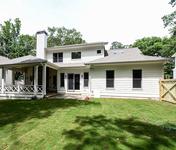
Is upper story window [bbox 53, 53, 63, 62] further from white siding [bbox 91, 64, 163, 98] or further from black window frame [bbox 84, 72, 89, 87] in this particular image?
white siding [bbox 91, 64, 163, 98]

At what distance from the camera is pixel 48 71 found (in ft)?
68.0

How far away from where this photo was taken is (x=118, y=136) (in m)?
5.40

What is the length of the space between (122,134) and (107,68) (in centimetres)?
1156

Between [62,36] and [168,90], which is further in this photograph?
[62,36]

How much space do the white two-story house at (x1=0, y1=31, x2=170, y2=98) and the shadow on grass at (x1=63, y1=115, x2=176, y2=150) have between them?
9016 mm

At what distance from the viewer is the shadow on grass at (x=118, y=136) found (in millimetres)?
4785

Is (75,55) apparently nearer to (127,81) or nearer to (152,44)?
(127,81)

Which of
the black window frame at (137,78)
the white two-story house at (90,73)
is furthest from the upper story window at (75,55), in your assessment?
the black window frame at (137,78)

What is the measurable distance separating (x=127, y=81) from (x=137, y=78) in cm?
91

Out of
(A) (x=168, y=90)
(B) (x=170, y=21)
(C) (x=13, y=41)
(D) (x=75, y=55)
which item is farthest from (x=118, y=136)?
(C) (x=13, y=41)

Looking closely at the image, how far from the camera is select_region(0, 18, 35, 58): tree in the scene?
3669 cm

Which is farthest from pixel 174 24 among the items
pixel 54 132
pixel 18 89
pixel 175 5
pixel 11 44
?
pixel 11 44

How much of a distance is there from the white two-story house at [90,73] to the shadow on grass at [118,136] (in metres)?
9.02

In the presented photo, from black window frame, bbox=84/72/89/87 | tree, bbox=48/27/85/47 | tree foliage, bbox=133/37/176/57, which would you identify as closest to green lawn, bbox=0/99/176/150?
black window frame, bbox=84/72/89/87
